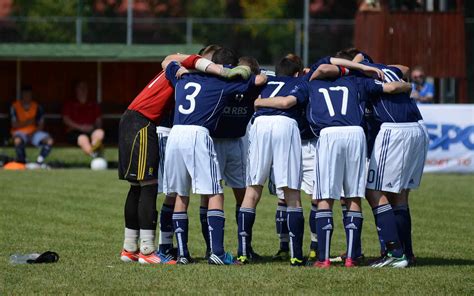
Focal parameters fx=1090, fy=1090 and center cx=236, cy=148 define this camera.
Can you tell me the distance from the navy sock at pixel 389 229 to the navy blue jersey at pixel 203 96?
66.5 inches

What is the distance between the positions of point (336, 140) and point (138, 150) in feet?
5.97

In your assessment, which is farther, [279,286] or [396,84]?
[396,84]

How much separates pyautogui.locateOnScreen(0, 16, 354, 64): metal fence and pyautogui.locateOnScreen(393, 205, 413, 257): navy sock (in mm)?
19634

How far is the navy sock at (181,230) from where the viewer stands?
9.95 metres

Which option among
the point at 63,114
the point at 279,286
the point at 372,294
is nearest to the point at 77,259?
the point at 279,286

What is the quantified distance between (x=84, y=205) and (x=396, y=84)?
692 centimetres

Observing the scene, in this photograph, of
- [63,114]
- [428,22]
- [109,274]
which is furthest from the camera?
[428,22]

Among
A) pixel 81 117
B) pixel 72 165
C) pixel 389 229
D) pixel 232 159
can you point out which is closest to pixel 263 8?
pixel 81 117

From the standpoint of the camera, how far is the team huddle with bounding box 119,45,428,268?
9.86 m

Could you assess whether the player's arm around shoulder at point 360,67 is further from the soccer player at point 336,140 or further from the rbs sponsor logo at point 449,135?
the rbs sponsor logo at point 449,135

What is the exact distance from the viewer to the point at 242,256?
1009 cm

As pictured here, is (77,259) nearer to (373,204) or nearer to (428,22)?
(373,204)

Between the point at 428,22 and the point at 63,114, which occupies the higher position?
the point at 428,22

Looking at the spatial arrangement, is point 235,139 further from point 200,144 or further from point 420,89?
point 420,89
